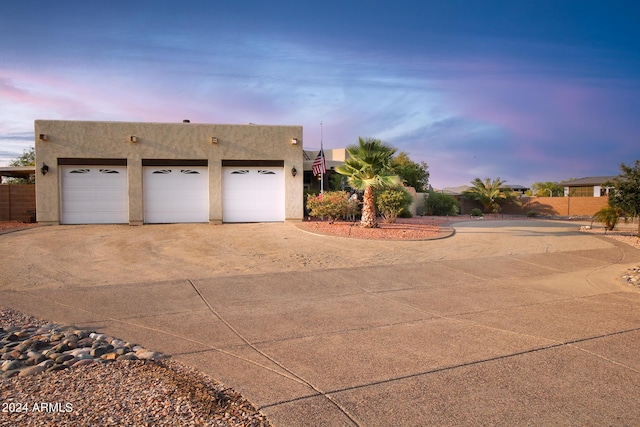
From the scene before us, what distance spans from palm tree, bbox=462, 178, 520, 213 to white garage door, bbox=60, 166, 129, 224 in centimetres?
2767

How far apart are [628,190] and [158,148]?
62.4ft

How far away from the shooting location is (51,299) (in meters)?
7.92

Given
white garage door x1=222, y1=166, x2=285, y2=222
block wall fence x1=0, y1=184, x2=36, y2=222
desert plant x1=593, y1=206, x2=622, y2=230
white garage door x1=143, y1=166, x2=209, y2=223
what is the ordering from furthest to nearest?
block wall fence x1=0, y1=184, x2=36, y2=222
desert plant x1=593, y1=206, x2=622, y2=230
white garage door x1=222, y1=166, x2=285, y2=222
white garage door x1=143, y1=166, x2=209, y2=223

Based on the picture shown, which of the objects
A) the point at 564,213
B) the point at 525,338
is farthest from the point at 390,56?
the point at 564,213

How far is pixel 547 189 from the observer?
6550cm

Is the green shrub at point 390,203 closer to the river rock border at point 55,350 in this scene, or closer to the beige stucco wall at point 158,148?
the beige stucco wall at point 158,148

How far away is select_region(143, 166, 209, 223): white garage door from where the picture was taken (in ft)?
62.0

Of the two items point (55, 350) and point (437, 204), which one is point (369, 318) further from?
point (437, 204)

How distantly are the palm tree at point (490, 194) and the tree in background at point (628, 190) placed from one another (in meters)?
18.4

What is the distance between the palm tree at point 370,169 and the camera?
1703 cm

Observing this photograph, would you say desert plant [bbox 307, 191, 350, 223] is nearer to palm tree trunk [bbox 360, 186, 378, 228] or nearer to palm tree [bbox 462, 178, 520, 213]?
palm tree trunk [bbox 360, 186, 378, 228]

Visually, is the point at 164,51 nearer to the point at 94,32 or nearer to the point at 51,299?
the point at 94,32

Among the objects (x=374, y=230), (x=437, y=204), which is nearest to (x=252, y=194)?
(x=374, y=230)

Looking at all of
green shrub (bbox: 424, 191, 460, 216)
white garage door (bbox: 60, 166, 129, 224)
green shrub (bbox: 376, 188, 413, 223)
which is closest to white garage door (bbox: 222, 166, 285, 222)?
white garage door (bbox: 60, 166, 129, 224)
